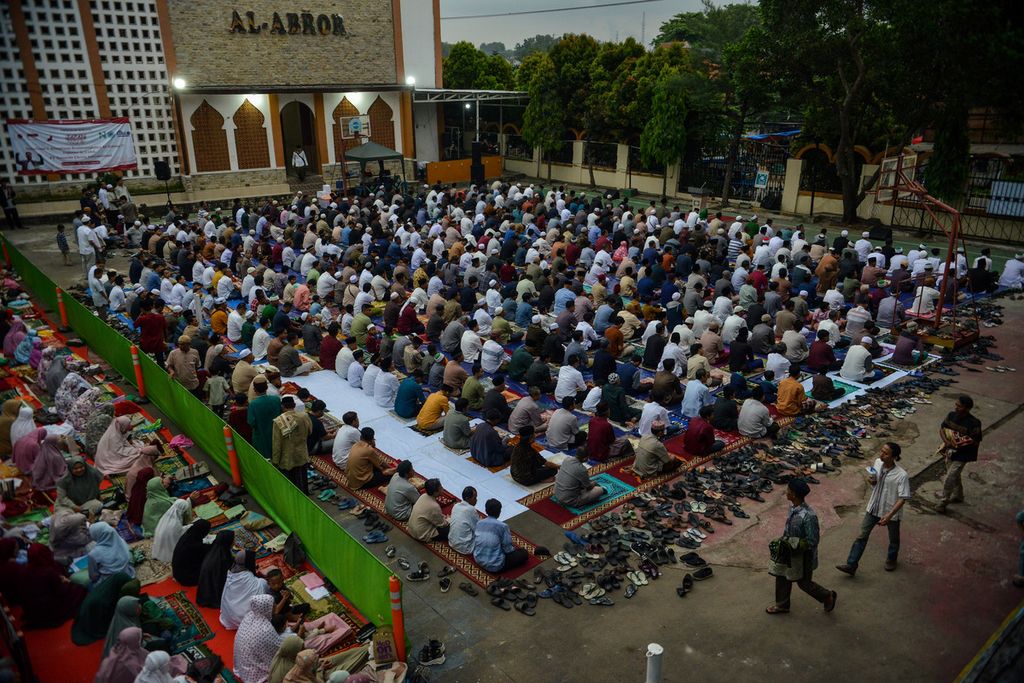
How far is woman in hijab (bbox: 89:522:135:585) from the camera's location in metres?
7.26

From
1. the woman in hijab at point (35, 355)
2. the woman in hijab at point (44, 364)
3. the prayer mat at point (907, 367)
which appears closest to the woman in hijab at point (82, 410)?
the woman in hijab at point (44, 364)

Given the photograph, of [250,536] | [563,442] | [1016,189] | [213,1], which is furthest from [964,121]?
[213,1]

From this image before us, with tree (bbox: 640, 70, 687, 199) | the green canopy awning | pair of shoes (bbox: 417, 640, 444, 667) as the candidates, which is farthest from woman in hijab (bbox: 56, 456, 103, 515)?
tree (bbox: 640, 70, 687, 199)

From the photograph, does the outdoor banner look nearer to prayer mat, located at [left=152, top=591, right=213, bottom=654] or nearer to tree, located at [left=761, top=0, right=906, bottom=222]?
tree, located at [left=761, top=0, right=906, bottom=222]

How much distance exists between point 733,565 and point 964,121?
19.6 meters

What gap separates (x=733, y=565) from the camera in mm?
7766

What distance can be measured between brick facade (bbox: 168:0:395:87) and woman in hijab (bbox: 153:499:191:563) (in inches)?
978

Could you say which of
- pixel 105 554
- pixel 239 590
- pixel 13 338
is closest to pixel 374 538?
pixel 239 590

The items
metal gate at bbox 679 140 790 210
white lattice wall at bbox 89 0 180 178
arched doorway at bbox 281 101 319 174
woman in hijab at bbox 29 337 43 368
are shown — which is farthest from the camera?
arched doorway at bbox 281 101 319 174

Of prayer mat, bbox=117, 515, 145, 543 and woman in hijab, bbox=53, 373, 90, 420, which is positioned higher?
woman in hijab, bbox=53, 373, 90, 420

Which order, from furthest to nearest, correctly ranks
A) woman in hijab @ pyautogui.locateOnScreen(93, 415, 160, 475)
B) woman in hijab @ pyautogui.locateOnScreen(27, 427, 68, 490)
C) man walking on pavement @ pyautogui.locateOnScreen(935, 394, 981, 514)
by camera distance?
woman in hijab @ pyautogui.locateOnScreen(93, 415, 160, 475)
woman in hijab @ pyautogui.locateOnScreen(27, 427, 68, 490)
man walking on pavement @ pyautogui.locateOnScreen(935, 394, 981, 514)

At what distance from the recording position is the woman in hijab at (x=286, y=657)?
582 centimetres

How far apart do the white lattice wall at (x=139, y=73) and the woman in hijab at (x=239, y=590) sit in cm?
2489

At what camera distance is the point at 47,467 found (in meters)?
9.28
